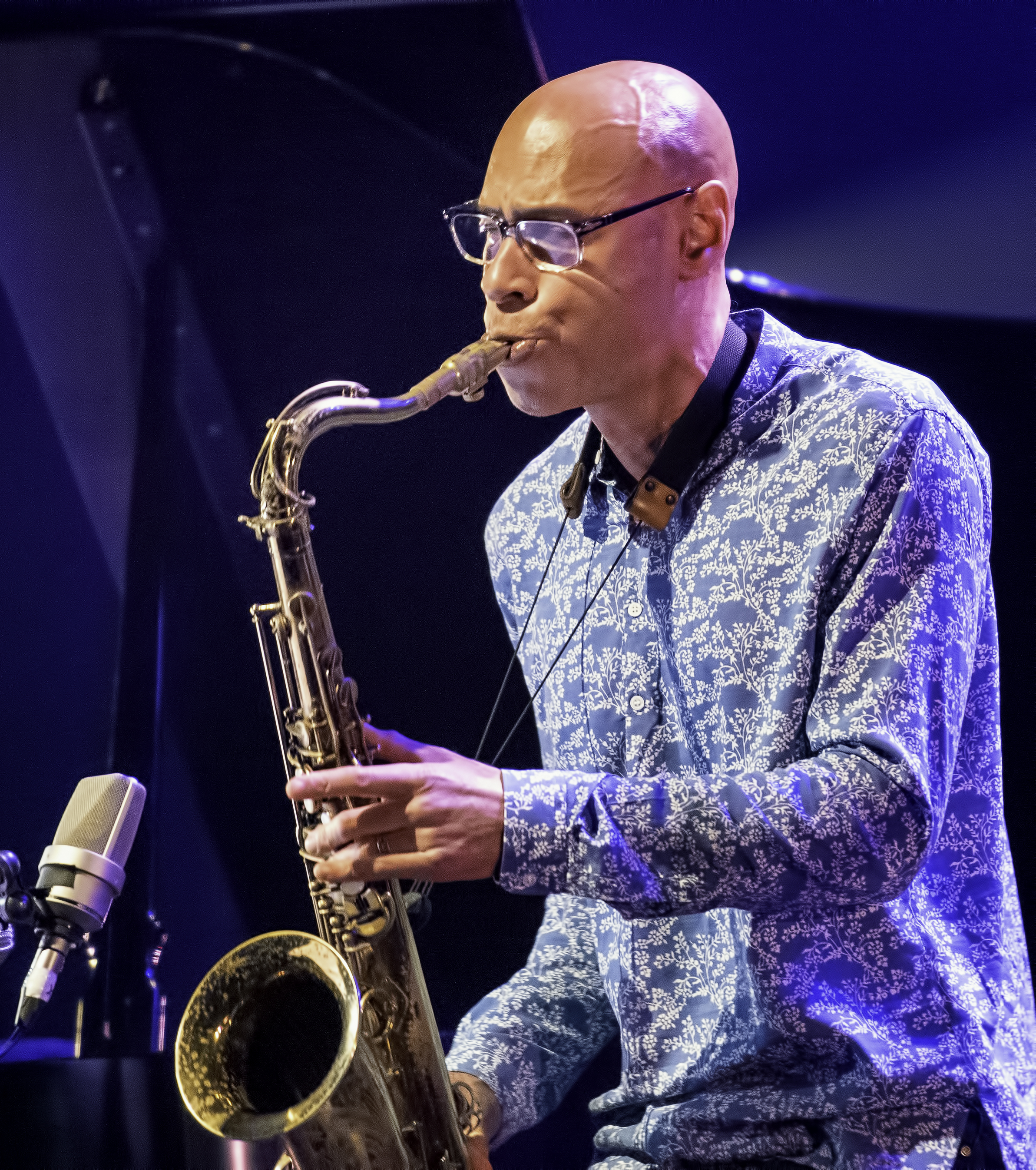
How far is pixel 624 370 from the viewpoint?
1.69 metres

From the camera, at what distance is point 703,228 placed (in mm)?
1695

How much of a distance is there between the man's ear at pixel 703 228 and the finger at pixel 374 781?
83 centimetres

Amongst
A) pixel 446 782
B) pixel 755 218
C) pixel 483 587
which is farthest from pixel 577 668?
pixel 755 218

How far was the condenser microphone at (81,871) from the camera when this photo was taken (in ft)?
4.48

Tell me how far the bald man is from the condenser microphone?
243 millimetres

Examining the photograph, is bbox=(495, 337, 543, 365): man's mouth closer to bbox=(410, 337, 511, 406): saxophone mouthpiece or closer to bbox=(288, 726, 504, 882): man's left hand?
bbox=(410, 337, 511, 406): saxophone mouthpiece

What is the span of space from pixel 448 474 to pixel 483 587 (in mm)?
245

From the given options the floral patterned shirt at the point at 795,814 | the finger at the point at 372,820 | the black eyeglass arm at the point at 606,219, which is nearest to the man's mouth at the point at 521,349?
the black eyeglass arm at the point at 606,219

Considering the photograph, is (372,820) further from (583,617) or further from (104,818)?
(583,617)

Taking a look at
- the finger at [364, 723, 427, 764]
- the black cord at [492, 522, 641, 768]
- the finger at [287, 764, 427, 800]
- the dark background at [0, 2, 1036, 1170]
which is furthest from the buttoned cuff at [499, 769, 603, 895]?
the dark background at [0, 2, 1036, 1170]

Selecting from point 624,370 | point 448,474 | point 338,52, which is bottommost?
point 448,474

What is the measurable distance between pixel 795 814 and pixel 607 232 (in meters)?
0.81

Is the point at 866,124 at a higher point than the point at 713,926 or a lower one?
higher

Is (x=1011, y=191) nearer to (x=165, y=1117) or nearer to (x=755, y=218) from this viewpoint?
(x=755, y=218)
